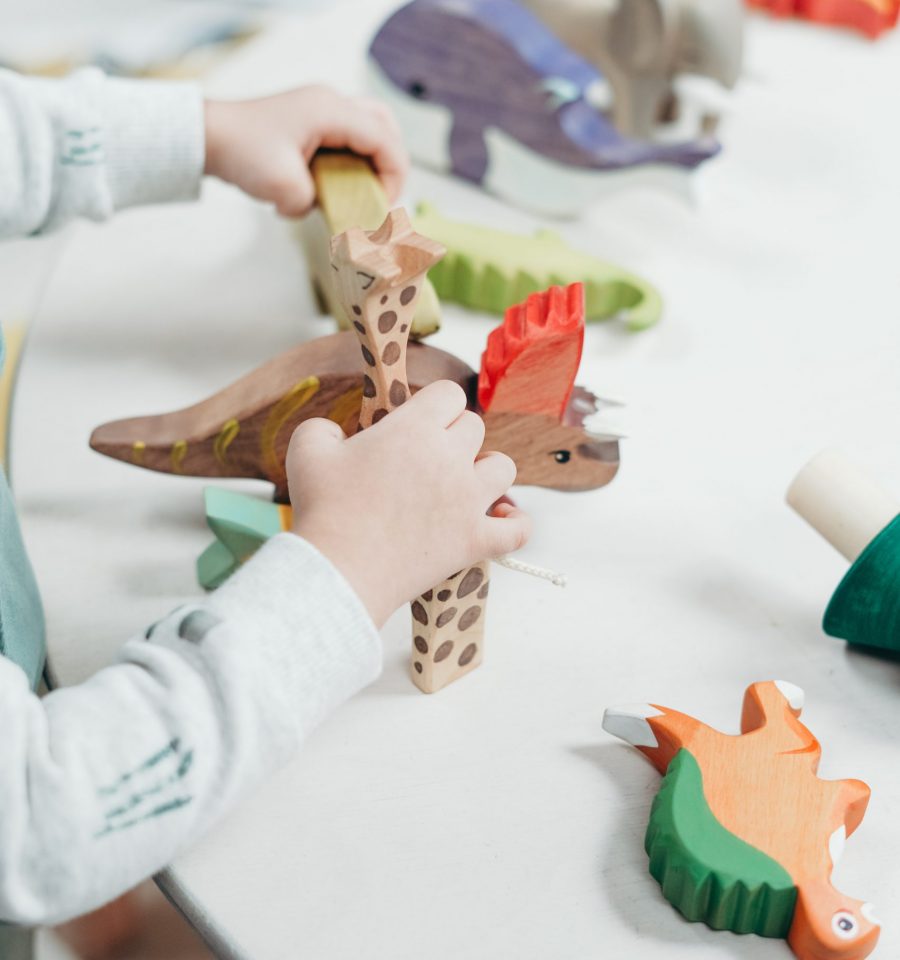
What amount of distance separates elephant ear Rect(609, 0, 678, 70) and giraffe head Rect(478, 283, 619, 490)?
1.26ft

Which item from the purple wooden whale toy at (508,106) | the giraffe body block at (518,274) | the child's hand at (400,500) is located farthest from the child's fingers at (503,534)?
the purple wooden whale toy at (508,106)

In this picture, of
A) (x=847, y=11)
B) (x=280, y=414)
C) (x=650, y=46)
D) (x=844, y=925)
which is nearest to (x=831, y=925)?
(x=844, y=925)

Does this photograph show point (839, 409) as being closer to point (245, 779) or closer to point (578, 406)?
point (578, 406)

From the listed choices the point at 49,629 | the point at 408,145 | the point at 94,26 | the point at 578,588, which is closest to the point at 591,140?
the point at 408,145

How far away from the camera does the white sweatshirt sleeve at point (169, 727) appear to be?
1.18 ft

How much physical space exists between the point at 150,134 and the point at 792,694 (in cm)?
45

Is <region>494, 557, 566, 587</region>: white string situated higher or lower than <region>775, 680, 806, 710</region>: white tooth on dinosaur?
higher

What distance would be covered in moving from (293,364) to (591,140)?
34 cm

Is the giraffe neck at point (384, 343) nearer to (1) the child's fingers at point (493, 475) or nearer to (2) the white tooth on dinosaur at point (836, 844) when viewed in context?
(1) the child's fingers at point (493, 475)

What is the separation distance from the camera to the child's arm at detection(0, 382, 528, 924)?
36cm

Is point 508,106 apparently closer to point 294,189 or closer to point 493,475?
point 294,189

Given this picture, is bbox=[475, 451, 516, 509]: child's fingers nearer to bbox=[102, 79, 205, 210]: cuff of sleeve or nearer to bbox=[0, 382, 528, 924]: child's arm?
bbox=[0, 382, 528, 924]: child's arm

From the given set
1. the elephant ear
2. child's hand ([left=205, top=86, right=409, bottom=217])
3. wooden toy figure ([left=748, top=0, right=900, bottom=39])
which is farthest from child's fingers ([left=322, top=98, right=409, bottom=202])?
wooden toy figure ([left=748, top=0, right=900, bottom=39])

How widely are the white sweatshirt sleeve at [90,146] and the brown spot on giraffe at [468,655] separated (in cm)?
34
